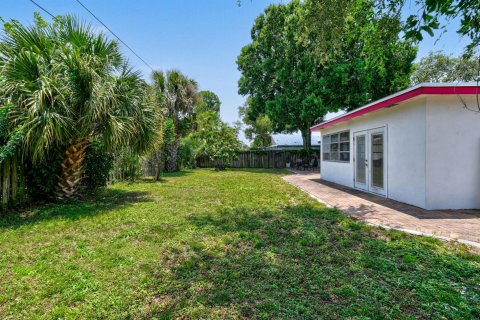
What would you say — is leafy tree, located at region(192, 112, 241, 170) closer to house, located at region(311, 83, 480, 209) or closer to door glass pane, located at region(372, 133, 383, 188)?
door glass pane, located at region(372, 133, 383, 188)

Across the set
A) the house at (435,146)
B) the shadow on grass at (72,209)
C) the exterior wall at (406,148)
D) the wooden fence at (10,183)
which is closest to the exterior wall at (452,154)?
the house at (435,146)

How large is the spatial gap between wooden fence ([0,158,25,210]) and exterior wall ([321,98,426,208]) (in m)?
9.32

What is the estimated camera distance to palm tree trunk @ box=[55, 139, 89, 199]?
21.3 ft

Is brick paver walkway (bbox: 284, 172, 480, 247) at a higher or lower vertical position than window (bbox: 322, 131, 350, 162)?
lower

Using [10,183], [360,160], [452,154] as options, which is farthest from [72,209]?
[452,154]

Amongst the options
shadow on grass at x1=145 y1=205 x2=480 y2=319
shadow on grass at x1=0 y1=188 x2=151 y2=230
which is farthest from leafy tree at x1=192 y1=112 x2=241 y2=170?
shadow on grass at x1=145 y1=205 x2=480 y2=319

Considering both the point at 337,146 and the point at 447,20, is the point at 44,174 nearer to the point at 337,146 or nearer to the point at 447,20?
the point at 447,20

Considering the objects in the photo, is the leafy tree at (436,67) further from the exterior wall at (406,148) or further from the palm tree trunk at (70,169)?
the palm tree trunk at (70,169)

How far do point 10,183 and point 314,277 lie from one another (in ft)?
22.1

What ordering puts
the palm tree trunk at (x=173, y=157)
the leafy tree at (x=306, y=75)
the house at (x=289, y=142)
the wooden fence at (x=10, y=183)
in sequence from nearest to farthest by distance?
the wooden fence at (x=10, y=183) → the palm tree trunk at (x=173, y=157) → the leafy tree at (x=306, y=75) → the house at (x=289, y=142)

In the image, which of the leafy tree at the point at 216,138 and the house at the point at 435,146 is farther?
the leafy tree at the point at 216,138

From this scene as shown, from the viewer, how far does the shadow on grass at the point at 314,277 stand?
2283mm

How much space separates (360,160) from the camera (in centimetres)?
872

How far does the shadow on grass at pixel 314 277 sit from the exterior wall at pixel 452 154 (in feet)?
8.59
